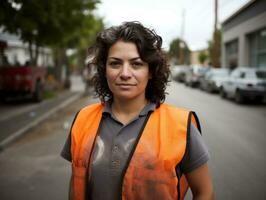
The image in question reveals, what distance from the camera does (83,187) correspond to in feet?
6.71

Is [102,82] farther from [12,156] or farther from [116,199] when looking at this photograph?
[12,156]

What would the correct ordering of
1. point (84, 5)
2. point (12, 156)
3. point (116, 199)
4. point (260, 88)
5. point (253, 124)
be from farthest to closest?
point (84, 5), point (260, 88), point (253, 124), point (12, 156), point (116, 199)

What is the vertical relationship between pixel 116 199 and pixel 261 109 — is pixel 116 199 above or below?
above

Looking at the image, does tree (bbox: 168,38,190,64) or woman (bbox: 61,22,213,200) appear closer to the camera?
woman (bbox: 61,22,213,200)

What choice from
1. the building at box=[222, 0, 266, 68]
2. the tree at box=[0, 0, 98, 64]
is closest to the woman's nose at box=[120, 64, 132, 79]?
the tree at box=[0, 0, 98, 64]

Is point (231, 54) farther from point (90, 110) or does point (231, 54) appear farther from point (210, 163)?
point (90, 110)

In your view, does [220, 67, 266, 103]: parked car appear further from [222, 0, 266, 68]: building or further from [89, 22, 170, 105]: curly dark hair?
[89, 22, 170, 105]: curly dark hair

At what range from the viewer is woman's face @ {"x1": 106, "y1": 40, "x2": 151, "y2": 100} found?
2082 millimetres

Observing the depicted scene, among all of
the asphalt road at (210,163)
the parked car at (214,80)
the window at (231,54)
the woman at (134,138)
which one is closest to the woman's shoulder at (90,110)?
the woman at (134,138)

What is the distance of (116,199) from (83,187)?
0.20 m

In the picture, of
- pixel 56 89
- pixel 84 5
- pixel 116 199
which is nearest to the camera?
pixel 116 199

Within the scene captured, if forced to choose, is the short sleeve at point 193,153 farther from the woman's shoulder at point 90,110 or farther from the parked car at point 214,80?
the parked car at point 214,80

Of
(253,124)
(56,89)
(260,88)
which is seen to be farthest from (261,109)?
(56,89)

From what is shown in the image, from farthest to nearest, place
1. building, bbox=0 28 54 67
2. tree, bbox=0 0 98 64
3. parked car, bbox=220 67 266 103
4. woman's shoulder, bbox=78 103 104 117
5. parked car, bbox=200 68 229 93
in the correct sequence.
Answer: parked car, bbox=200 68 229 93 < building, bbox=0 28 54 67 < parked car, bbox=220 67 266 103 < tree, bbox=0 0 98 64 < woman's shoulder, bbox=78 103 104 117
